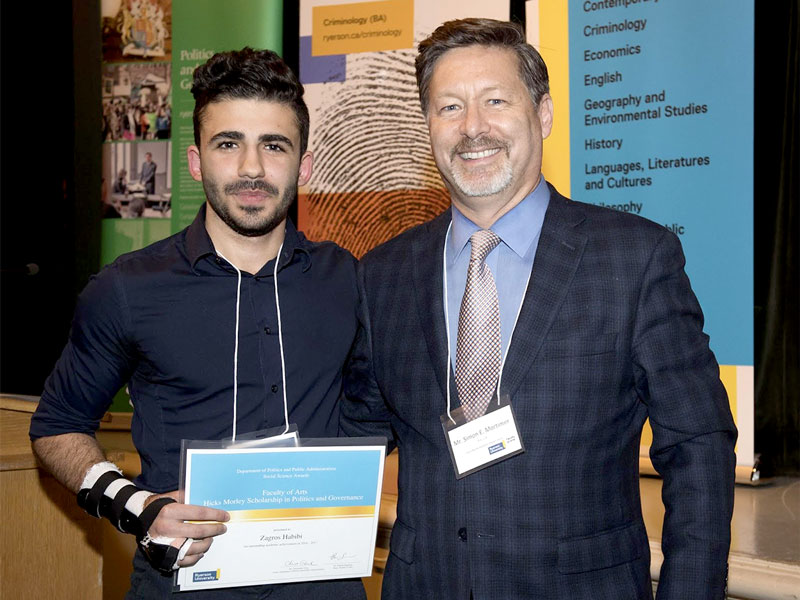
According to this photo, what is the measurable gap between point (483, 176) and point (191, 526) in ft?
2.94

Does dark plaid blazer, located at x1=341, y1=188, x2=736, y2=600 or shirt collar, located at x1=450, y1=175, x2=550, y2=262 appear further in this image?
shirt collar, located at x1=450, y1=175, x2=550, y2=262

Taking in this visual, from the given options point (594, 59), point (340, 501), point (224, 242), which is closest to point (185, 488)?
point (340, 501)

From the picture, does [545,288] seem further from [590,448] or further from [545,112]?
A: [545,112]

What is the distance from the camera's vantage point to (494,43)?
180 centimetres

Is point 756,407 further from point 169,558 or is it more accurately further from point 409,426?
point 169,558

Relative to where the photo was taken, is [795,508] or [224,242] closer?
[224,242]

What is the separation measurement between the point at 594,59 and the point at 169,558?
2.27 metres

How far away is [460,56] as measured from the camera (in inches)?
70.9

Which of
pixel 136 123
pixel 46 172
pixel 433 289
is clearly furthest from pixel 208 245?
pixel 46 172

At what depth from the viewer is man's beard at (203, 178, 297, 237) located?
186 cm

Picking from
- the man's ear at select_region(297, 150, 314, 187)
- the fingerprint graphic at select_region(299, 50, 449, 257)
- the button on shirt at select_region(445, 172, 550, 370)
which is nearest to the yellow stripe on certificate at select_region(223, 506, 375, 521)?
the button on shirt at select_region(445, 172, 550, 370)

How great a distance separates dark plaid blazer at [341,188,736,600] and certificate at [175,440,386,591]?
11cm

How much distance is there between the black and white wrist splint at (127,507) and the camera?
161 cm
